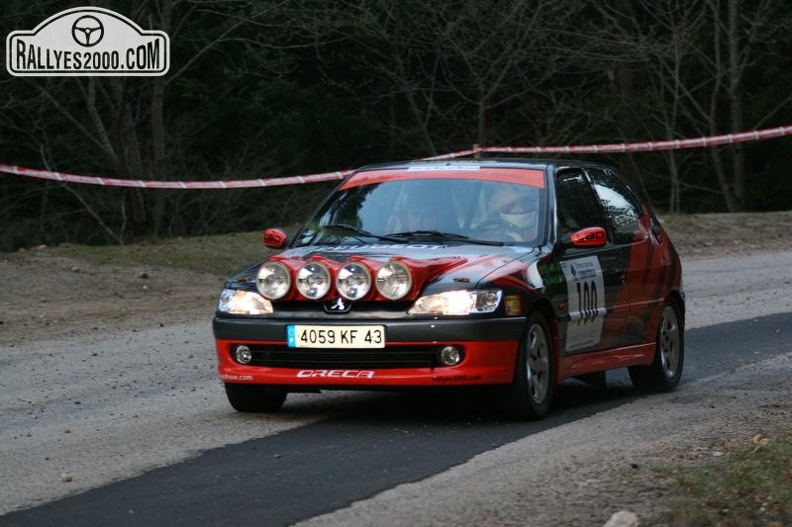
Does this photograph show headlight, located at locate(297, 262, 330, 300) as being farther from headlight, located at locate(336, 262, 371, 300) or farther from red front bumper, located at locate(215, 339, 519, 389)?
red front bumper, located at locate(215, 339, 519, 389)

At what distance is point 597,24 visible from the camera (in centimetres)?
3553

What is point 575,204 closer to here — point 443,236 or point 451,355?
point 443,236

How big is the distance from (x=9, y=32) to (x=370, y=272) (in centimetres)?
1972

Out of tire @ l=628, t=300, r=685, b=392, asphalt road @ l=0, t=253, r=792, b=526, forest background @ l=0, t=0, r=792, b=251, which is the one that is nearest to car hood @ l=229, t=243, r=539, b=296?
asphalt road @ l=0, t=253, r=792, b=526

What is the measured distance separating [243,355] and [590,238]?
2.17 metres

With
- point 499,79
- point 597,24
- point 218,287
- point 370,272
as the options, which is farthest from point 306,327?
point 597,24

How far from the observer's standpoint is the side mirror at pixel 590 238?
917cm

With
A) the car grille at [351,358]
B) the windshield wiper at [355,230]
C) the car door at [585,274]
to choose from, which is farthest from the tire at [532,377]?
the windshield wiper at [355,230]

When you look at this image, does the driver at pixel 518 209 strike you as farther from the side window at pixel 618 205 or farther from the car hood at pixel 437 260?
the side window at pixel 618 205

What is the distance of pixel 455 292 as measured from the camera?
8.35 metres

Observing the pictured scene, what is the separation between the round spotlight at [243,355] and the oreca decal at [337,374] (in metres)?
0.37

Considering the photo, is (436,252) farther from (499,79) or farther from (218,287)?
(499,79)

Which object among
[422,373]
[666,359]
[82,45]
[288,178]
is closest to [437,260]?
[422,373]

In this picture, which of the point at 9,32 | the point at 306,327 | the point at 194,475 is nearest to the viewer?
the point at 194,475
